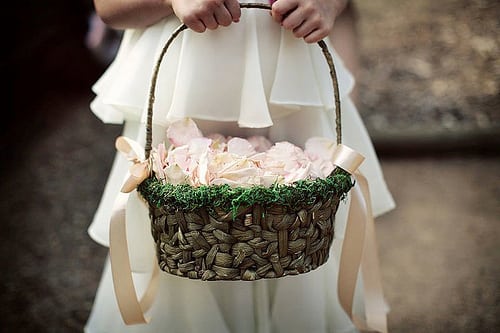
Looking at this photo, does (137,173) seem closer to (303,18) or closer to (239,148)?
(239,148)

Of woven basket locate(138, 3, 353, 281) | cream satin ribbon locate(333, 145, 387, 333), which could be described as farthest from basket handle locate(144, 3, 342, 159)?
cream satin ribbon locate(333, 145, 387, 333)

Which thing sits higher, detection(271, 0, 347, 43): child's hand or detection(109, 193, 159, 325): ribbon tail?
detection(271, 0, 347, 43): child's hand

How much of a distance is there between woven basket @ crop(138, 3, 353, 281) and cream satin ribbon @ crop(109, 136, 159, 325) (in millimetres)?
31

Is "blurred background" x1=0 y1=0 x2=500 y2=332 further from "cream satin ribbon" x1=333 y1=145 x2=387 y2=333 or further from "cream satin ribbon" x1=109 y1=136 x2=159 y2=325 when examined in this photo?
"cream satin ribbon" x1=109 y1=136 x2=159 y2=325

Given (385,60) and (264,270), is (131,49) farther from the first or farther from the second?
(385,60)

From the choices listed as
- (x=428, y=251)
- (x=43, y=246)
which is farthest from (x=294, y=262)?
(x=43, y=246)

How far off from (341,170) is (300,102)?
0.13 metres

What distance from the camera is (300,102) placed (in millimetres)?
1107

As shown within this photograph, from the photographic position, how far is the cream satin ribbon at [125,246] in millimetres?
1049

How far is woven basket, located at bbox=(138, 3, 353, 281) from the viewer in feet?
3.12

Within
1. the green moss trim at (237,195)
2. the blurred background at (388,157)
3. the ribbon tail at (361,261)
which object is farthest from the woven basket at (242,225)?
the blurred background at (388,157)

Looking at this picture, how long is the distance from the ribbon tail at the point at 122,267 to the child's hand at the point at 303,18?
364 millimetres

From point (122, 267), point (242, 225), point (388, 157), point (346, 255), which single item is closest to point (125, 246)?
point (122, 267)

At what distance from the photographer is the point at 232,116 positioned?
1.11 m
